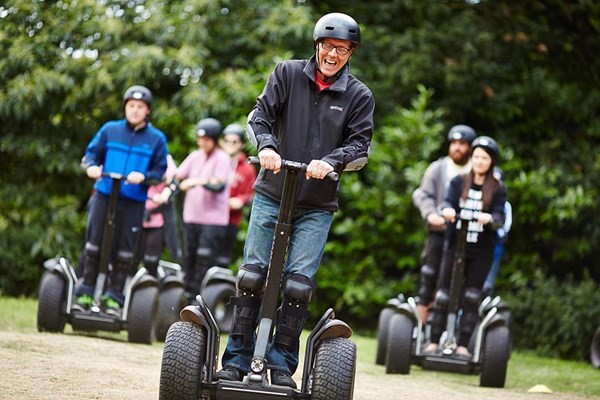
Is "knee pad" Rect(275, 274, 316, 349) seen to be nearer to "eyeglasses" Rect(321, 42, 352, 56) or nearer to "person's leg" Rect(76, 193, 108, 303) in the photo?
"eyeglasses" Rect(321, 42, 352, 56)

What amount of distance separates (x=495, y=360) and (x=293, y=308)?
3410mm

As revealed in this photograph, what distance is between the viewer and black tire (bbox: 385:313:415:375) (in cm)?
936

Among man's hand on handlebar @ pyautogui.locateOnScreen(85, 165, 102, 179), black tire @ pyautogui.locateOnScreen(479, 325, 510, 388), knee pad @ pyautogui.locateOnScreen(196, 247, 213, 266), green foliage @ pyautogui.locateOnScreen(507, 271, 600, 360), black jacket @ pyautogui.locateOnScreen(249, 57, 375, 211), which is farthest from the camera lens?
green foliage @ pyautogui.locateOnScreen(507, 271, 600, 360)

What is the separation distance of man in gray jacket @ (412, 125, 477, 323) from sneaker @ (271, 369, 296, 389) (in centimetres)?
433

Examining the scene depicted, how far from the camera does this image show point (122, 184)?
385 inches

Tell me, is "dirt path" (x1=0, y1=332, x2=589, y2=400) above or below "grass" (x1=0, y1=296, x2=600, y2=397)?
below

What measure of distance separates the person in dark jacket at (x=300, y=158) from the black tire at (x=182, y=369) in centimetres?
29

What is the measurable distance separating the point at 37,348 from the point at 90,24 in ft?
24.9

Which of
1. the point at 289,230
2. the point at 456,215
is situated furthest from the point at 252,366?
the point at 456,215

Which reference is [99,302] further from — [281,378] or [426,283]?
[281,378]

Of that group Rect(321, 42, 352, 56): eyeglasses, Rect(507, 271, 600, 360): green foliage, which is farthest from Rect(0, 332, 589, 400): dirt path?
Rect(507, 271, 600, 360): green foliage

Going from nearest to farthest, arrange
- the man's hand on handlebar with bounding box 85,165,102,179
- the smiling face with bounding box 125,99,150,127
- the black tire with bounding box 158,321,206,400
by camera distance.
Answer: the black tire with bounding box 158,321,206,400 → the man's hand on handlebar with bounding box 85,165,102,179 → the smiling face with bounding box 125,99,150,127

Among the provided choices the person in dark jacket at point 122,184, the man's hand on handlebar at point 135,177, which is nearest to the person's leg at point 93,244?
the person in dark jacket at point 122,184

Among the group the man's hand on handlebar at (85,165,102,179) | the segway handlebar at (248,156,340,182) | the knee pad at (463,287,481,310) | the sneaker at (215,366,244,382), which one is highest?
the man's hand on handlebar at (85,165,102,179)
